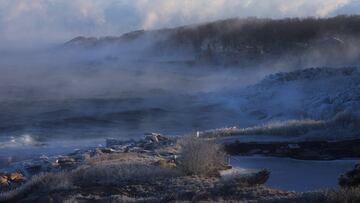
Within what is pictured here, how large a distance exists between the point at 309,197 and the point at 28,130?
63.2 ft

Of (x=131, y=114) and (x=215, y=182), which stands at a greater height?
(x=131, y=114)

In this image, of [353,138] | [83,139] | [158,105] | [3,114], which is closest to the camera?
[353,138]

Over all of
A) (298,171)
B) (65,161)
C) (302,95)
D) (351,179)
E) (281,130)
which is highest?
(302,95)

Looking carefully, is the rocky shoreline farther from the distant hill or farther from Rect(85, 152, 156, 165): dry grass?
the distant hill

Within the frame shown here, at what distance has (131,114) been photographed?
107 ft

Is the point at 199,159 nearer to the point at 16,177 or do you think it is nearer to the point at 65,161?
the point at 16,177

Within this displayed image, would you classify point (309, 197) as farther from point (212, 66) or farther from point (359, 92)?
point (212, 66)

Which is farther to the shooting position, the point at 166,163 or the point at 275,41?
the point at 275,41

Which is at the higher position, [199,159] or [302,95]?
[302,95]

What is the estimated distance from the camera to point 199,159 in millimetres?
12531

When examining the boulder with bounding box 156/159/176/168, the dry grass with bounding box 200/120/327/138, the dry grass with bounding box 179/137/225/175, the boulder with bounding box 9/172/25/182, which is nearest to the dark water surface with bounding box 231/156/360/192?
the dry grass with bounding box 179/137/225/175

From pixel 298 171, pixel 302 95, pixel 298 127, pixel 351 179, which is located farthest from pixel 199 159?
pixel 302 95

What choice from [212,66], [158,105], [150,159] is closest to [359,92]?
[158,105]

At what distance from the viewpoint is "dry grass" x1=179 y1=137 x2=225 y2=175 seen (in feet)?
40.9
